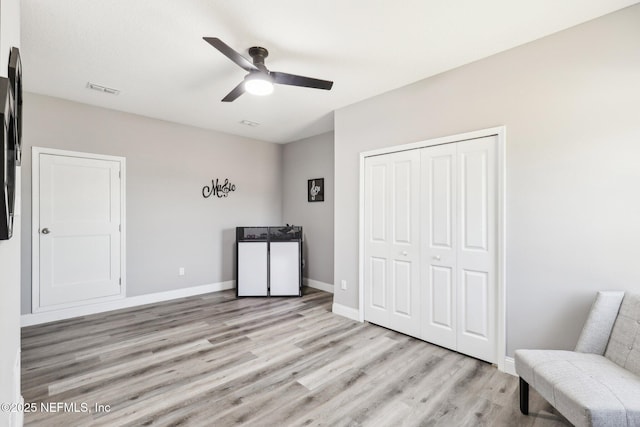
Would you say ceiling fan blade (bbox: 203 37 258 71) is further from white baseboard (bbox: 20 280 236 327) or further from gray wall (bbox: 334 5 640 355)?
white baseboard (bbox: 20 280 236 327)

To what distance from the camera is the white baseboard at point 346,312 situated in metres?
3.66

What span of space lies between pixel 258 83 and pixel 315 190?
294 cm

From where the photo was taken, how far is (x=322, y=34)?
232cm

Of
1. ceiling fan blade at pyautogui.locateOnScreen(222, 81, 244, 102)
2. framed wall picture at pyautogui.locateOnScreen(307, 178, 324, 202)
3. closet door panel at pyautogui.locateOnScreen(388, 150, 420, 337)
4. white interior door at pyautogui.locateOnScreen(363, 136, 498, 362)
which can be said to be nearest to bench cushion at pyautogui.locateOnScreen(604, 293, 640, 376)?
white interior door at pyautogui.locateOnScreen(363, 136, 498, 362)

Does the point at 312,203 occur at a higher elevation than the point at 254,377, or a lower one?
higher

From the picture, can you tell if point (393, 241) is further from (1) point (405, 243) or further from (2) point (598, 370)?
(2) point (598, 370)

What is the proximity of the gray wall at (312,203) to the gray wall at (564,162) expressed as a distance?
260 cm

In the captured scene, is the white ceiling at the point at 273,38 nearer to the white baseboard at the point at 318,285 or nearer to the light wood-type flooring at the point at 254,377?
the light wood-type flooring at the point at 254,377

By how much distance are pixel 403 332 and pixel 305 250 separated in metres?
2.61

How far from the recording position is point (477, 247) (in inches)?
105

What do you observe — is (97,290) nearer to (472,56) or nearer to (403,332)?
(403,332)

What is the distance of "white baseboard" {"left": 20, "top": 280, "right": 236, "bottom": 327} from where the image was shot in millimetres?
3469

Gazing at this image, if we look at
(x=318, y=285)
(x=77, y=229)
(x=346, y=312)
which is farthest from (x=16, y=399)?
(x=318, y=285)

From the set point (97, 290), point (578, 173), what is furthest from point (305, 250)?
point (578, 173)
